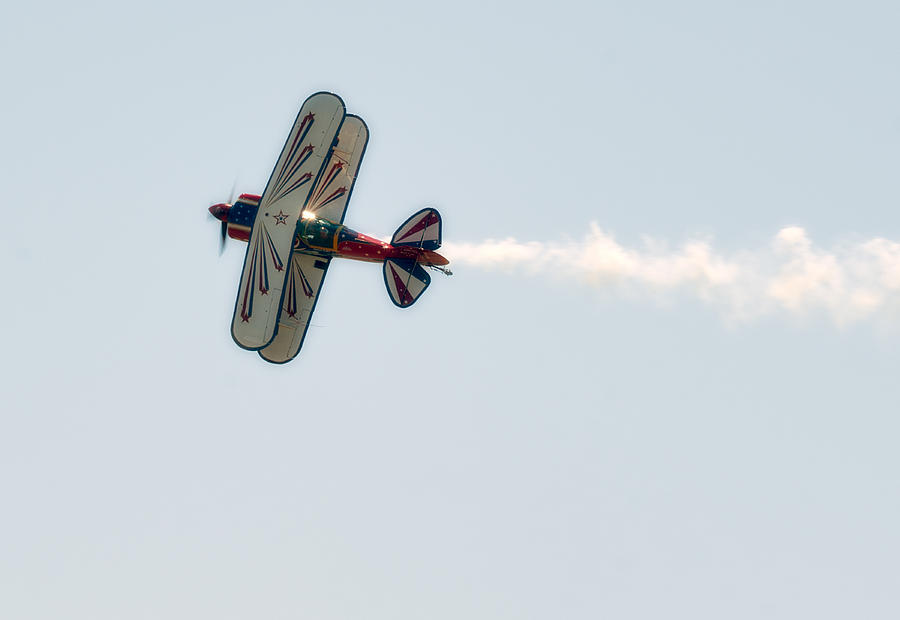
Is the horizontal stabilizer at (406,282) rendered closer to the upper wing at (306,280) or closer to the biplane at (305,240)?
the biplane at (305,240)

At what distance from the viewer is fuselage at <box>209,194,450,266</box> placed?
43781 mm

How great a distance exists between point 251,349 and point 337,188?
24.6 feet

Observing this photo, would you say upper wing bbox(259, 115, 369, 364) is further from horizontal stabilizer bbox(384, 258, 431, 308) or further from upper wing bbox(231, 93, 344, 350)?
horizontal stabilizer bbox(384, 258, 431, 308)

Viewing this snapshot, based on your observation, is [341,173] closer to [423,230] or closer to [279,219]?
[279,219]

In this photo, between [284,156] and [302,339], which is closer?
[284,156]

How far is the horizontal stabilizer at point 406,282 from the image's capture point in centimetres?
4362

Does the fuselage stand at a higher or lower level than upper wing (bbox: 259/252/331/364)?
higher

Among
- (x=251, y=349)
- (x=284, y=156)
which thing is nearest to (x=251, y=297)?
(x=251, y=349)

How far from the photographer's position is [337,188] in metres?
46.1

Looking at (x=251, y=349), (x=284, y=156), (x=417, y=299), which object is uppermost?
(x=284, y=156)

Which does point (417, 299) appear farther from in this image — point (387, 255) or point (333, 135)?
point (333, 135)

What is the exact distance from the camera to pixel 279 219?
140 feet

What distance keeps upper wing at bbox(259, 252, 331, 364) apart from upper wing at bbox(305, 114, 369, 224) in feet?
6.30

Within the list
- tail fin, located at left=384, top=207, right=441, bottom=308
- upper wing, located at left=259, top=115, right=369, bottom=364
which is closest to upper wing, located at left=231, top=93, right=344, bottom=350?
Result: upper wing, located at left=259, top=115, right=369, bottom=364
